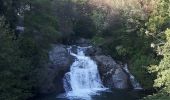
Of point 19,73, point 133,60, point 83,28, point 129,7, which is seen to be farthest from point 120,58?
point 19,73

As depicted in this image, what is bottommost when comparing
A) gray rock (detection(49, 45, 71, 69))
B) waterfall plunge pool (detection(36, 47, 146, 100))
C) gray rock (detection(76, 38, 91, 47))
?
waterfall plunge pool (detection(36, 47, 146, 100))

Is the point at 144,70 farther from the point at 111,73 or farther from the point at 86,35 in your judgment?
the point at 86,35

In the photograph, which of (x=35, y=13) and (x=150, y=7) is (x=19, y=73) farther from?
(x=150, y=7)

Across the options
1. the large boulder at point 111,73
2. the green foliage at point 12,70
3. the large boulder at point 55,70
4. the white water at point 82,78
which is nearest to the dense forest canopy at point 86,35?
the green foliage at point 12,70

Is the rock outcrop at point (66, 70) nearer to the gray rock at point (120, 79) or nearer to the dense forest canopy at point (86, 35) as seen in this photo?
the gray rock at point (120, 79)

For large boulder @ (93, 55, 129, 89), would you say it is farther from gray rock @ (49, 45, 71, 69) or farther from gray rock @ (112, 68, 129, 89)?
gray rock @ (49, 45, 71, 69)

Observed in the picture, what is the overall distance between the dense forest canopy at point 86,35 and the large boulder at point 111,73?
1400 millimetres

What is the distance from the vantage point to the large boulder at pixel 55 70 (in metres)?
42.0

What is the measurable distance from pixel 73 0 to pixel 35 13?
59.6ft

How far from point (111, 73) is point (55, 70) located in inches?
251

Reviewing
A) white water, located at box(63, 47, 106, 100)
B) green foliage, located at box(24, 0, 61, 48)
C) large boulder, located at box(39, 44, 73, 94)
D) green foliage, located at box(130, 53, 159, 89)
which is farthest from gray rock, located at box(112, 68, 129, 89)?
green foliage, located at box(24, 0, 61, 48)

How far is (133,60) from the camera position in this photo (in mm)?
47688

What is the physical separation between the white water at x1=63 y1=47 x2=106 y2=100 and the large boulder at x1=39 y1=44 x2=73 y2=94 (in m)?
0.75

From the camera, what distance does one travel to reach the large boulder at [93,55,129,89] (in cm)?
4572
